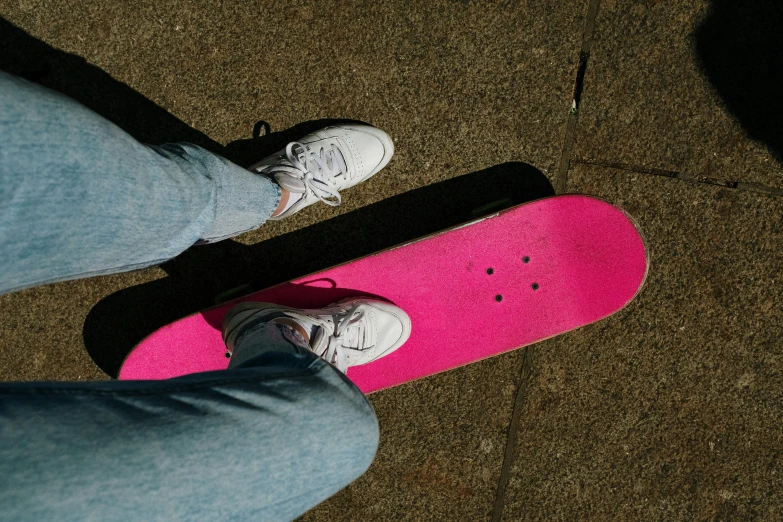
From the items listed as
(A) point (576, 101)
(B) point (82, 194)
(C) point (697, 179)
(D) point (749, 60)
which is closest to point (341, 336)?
(B) point (82, 194)

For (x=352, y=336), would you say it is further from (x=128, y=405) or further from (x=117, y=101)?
(x=117, y=101)

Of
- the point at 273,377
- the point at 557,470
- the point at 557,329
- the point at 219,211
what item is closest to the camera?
the point at 273,377

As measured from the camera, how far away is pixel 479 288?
165 centimetres

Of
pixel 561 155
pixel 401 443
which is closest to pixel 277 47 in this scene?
pixel 561 155

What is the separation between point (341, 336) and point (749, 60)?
1.63 m

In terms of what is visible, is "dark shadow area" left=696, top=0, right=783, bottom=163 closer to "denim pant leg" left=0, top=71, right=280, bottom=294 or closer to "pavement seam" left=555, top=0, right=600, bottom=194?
"pavement seam" left=555, top=0, right=600, bottom=194

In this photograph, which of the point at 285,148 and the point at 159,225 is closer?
the point at 159,225

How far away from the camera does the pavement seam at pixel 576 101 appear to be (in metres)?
1.68

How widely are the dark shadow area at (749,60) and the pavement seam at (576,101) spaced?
35cm

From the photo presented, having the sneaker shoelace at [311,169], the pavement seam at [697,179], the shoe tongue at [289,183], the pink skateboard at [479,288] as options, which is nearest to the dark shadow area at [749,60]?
the pavement seam at [697,179]

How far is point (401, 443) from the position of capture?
71.6 inches

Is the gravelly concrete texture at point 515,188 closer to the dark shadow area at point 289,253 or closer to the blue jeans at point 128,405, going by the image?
the dark shadow area at point 289,253

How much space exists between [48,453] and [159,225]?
498mm

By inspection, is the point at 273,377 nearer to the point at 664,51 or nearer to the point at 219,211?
the point at 219,211
